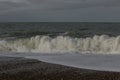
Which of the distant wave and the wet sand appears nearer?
the wet sand

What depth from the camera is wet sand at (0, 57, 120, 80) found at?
894 cm

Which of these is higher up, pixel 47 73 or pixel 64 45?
pixel 47 73

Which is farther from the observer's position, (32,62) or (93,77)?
(32,62)

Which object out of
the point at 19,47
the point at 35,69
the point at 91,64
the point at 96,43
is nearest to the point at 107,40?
the point at 96,43

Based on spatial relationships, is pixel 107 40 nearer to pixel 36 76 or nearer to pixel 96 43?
pixel 96 43

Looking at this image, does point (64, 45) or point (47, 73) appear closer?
point (47, 73)

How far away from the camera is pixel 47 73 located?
958 centimetres

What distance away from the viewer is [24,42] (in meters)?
22.9

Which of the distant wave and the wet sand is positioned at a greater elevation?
the wet sand

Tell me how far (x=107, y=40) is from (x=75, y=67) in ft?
33.5

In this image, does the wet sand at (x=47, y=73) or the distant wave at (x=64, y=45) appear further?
the distant wave at (x=64, y=45)

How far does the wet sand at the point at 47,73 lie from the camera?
894 centimetres

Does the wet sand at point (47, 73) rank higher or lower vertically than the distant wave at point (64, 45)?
higher

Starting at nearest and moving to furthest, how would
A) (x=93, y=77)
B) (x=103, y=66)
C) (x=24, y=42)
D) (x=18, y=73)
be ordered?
1. (x=93, y=77)
2. (x=18, y=73)
3. (x=103, y=66)
4. (x=24, y=42)
